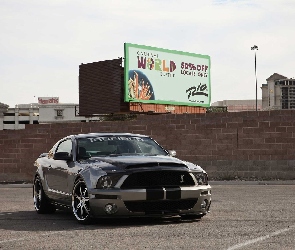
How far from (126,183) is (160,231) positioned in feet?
3.66

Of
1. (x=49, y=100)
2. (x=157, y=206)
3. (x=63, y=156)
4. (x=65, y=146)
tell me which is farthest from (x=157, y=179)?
(x=49, y=100)

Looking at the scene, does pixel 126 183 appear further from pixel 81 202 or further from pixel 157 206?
pixel 81 202

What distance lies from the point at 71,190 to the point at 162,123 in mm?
16224

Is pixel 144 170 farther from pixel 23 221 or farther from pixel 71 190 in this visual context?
pixel 23 221

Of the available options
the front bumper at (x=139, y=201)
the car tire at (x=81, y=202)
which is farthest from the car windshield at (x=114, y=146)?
the front bumper at (x=139, y=201)

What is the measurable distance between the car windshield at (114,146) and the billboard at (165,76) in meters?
54.6

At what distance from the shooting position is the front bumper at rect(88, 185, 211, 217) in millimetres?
10742

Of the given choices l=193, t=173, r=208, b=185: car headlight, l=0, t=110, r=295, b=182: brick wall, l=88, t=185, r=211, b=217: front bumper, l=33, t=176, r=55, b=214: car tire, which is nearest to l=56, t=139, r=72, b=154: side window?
l=33, t=176, r=55, b=214: car tire

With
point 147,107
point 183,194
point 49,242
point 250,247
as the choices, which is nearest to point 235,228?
point 183,194

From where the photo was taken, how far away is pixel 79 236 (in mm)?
9648

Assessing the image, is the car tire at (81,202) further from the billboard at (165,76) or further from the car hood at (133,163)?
the billboard at (165,76)

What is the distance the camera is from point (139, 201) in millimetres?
10773

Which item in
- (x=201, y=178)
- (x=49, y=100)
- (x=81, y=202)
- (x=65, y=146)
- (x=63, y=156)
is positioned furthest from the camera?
(x=49, y=100)

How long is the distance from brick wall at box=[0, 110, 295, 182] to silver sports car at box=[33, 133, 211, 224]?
14.3 meters
